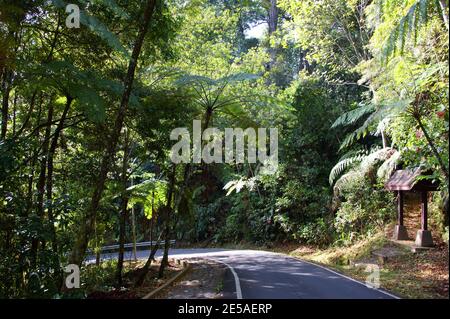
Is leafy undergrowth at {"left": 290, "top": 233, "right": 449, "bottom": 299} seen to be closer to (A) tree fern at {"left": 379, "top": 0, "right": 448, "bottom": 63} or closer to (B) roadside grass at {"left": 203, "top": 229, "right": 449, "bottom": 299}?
(B) roadside grass at {"left": 203, "top": 229, "right": 449, "bottom": 299}

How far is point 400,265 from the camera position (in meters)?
11.0

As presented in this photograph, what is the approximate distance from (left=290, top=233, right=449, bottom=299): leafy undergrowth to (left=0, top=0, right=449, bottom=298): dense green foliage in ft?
2.93

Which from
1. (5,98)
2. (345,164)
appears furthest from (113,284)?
(345,164)

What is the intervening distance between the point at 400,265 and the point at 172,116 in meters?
7.29

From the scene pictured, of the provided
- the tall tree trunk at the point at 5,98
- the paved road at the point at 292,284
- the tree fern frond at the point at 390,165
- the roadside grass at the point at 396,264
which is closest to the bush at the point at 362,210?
the roadside grass at the point at 396,264

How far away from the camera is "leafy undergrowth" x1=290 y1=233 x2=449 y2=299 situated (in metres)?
5.47

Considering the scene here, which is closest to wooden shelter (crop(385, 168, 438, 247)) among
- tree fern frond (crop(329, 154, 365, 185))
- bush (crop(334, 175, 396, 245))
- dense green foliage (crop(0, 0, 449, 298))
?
dense green foliage (crop(0, 0, 449, 298))

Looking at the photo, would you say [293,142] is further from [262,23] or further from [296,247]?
[262,23]

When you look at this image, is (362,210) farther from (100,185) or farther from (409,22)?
(100,185)

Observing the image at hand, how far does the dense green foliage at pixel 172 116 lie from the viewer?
7.26 m

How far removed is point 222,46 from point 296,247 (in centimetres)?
1071

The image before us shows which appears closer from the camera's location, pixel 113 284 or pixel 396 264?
pixel 113 284

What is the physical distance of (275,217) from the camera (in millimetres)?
22047

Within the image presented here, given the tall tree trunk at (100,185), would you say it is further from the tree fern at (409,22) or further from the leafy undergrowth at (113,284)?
the tree fern at (409,22)
